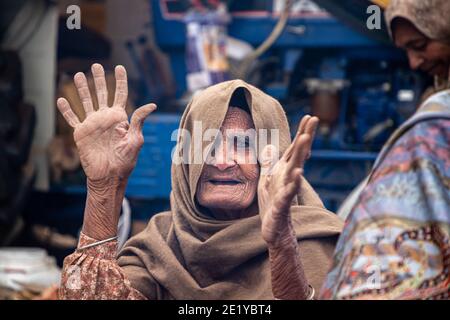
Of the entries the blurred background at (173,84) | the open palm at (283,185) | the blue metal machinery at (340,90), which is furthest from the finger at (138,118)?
the blue metal machinery at (340,90)

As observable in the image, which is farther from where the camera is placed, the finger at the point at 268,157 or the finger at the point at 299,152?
the finger at the point at 268,157

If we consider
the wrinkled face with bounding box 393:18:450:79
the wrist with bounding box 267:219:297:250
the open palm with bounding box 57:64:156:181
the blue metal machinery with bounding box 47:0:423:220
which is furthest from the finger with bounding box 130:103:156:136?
the blue metal machinery with bounding box 47:0:423:220

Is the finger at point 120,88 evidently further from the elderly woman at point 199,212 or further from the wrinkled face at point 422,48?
the wrinkled face at point 422,48

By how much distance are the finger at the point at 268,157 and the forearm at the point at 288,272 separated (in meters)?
0.19

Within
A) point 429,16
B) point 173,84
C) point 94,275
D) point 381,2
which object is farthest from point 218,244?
point 173,84

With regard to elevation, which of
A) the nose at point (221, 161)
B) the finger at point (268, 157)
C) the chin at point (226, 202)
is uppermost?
the finger at point (268, 157)

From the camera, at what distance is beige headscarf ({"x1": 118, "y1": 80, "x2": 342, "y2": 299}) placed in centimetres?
266

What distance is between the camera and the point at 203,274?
271cm

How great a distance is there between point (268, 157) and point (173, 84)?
3485mm

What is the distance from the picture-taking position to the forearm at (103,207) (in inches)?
104

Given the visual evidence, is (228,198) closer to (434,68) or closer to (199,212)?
(199,212)

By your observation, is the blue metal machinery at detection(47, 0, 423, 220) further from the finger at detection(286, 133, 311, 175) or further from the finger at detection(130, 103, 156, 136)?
the finger at detection(286, 133, 311, 175)

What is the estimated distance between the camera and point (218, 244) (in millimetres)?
2682
